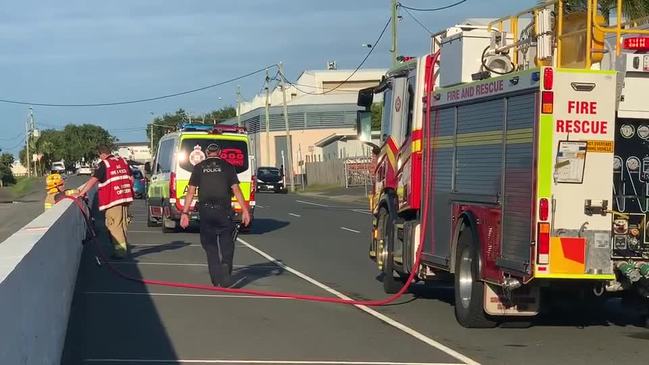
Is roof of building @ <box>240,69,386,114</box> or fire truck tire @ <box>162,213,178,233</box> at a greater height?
roof of building @ <box>240,69,386,114</box>

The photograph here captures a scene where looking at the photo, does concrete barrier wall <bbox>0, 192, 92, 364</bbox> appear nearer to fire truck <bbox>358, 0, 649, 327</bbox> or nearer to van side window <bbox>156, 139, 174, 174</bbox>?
fire truck <bbox>358, 0, 649, 327</bbox>

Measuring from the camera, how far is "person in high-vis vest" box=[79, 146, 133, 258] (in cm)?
1639

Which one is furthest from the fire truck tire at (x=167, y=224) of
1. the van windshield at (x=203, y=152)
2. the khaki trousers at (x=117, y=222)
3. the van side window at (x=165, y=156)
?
the khaki trousers at (x=117, y=222)

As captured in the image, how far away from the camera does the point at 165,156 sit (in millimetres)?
24078

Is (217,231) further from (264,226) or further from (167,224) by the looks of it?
(264,226)

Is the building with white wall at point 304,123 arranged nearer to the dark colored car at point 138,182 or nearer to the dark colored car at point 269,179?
the dark colored car at point 269,179

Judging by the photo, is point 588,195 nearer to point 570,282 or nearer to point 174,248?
point 570,282

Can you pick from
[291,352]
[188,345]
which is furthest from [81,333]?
[291,352]

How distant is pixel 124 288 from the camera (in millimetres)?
13367

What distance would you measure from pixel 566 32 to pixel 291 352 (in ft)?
14.7

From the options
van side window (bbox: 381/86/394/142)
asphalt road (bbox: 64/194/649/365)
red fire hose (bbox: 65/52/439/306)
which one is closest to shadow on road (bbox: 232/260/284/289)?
asphalt road (bbox: 64/194/649/365)

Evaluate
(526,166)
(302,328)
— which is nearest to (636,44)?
(526,166)

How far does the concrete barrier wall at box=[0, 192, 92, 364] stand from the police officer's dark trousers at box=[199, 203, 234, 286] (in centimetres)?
323

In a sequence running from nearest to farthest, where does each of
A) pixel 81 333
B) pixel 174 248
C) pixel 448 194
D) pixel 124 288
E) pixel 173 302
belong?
1. pixel 81 333
2. pixel 448 194
3. pixel 173 302
4. pixel 124 288
5. pixel 174 248
